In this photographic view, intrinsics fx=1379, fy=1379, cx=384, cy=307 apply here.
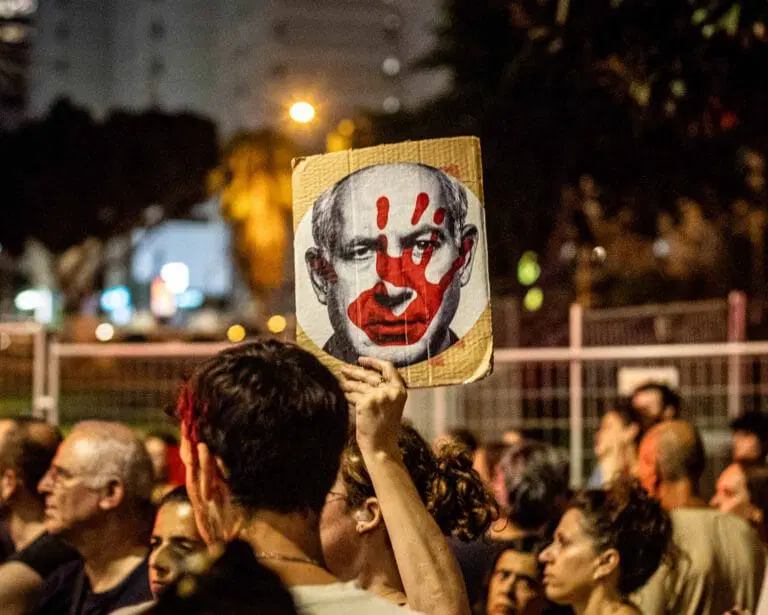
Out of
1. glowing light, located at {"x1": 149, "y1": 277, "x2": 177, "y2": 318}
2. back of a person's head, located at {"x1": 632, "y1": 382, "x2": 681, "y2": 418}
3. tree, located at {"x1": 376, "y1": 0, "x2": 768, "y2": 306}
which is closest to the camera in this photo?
tree, located at {"x1": 376, "y1": 0, "x2": 768, "y2": 306}

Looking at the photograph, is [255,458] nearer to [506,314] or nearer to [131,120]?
[506,314]

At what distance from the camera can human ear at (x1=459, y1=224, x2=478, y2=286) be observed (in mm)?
3363

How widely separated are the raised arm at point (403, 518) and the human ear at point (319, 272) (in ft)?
1.35

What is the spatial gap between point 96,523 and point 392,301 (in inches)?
68.9

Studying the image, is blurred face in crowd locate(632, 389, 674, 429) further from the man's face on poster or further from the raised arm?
the raised arm

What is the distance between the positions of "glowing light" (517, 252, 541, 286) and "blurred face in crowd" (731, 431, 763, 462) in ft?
35.9

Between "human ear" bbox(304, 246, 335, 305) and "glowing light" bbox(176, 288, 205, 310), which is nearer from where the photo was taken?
"human ear" bbox(304, 246, 335, 305)

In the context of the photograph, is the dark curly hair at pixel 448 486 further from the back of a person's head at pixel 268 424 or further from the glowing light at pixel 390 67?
the glowing light at pixel 390 67

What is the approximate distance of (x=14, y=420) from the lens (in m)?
5.79

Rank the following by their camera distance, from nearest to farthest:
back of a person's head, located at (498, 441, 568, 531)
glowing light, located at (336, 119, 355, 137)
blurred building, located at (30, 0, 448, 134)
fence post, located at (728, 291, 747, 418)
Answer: back of a person's head, located at (498, 441, 568, 531), fence post, located at (728, 291, 747, 418), glowing light, located at (336, 119, 355, 137), blurred building, located at (30, 0, 448, 134)

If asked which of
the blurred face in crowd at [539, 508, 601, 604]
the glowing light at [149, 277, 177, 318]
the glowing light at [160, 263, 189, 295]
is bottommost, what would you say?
the blurred face in crowd at [539, 508, 601, 604]

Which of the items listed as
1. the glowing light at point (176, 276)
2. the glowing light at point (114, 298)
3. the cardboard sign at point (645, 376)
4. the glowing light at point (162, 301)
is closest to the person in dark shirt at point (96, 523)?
the cardboard sign at point (645, 376)

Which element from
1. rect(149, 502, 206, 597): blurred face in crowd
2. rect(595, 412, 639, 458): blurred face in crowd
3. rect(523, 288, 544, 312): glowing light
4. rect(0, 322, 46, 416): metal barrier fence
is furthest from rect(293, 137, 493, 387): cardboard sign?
rect(523, 288, 544, 312): glowing light

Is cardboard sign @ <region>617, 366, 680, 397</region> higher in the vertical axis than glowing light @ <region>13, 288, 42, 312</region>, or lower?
lower
